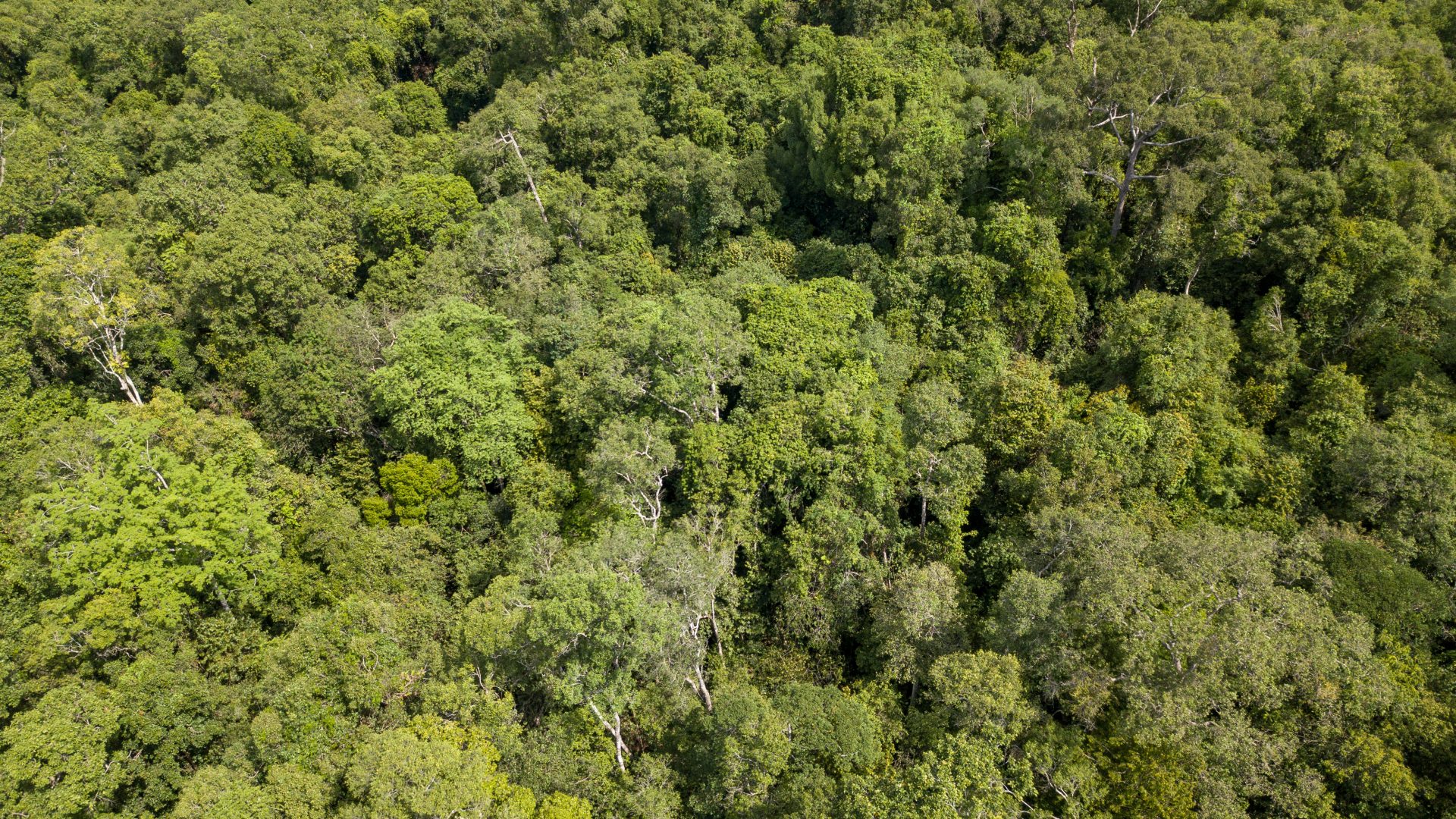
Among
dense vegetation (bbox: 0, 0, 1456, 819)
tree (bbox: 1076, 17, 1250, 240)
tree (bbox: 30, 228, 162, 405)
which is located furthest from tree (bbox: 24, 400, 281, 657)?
tree (bbox: 1076, 17, 1250, 240)

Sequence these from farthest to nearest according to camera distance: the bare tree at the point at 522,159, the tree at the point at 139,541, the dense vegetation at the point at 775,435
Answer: the bare tree at the point at 522,159, the tree at the point at 139,541, the dense vegetation at the point at 775,435

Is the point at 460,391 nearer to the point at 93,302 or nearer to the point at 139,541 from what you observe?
the point at 139,541

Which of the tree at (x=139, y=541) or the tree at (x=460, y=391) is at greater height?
the tree at (x=460, y=391)

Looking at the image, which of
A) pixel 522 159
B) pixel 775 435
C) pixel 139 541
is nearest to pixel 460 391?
pixel 139 541

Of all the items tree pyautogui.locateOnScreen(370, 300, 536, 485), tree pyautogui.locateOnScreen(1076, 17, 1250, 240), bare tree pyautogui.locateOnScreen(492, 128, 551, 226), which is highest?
tree pyautogui.locateOnScreen(1076, 17, 1250, 240)

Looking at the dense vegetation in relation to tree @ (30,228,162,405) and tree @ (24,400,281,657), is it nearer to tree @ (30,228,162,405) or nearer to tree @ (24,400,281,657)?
tree @ (24,400,281,657)

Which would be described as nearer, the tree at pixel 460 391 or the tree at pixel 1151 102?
the tree at pixel 460 391

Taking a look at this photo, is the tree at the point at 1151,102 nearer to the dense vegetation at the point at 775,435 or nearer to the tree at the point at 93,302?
the dense vegetation at the point at 775,435

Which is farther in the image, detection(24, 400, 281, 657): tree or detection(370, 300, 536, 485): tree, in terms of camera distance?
detection(370, 300, 536, 485): tree

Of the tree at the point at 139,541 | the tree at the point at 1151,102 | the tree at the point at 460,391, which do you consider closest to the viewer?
the tree at the point at 139,541

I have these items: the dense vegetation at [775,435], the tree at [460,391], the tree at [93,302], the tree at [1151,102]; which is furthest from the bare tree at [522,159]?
the tree at [1151,102]
